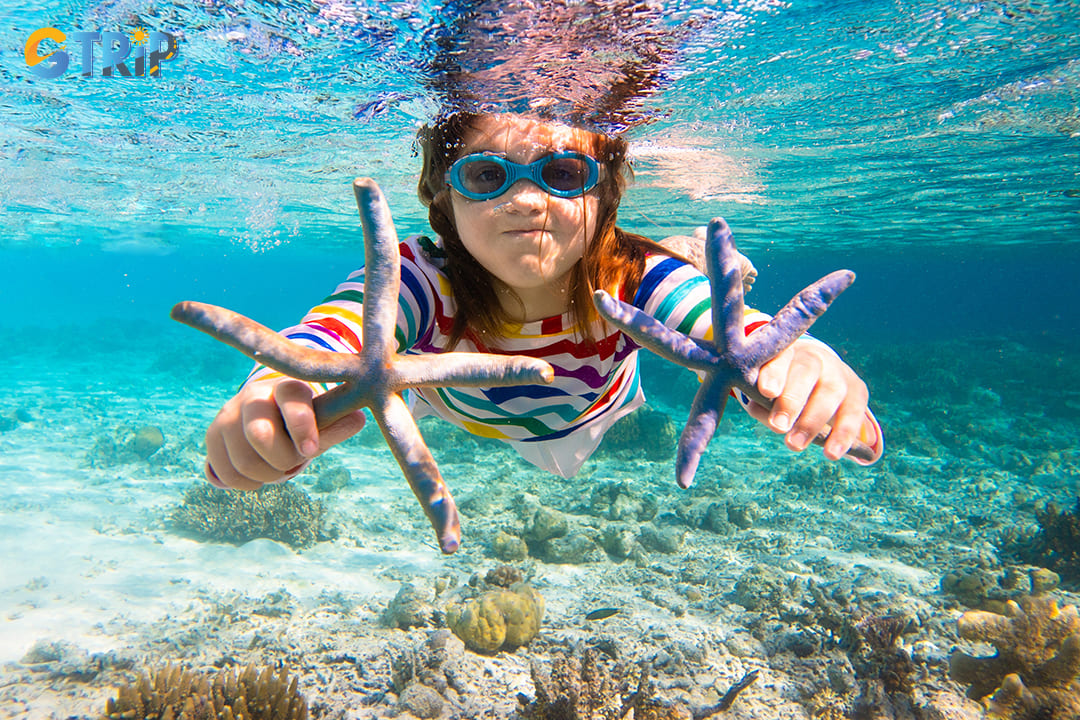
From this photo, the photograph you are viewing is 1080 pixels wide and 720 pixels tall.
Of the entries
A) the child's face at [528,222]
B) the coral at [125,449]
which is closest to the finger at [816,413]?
the child's face at [528,222]

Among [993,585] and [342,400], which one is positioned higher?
[342,400]

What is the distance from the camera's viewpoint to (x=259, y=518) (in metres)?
9.09

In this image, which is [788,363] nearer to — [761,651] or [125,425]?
[761,651]

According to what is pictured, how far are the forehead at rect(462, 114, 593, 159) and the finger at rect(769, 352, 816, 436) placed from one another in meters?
1.56

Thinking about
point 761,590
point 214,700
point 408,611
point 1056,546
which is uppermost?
point 1056,546

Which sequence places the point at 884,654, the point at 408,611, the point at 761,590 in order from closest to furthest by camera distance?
the point at 884,654
the point at 408,611
the point at 761,590

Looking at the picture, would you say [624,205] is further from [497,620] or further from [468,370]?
[468,370]

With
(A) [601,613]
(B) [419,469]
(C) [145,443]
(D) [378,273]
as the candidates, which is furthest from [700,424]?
(C) [145,443]

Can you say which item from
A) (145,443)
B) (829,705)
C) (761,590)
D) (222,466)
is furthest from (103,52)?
(829,705)

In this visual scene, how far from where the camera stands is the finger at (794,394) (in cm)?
154

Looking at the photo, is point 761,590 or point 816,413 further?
point 761,590

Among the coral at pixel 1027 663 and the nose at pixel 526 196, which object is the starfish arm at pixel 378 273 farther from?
the coral at pixel 1027 663

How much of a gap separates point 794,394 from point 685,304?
2.29ft

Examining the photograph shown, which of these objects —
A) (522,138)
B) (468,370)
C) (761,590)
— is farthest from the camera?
(761,590)
